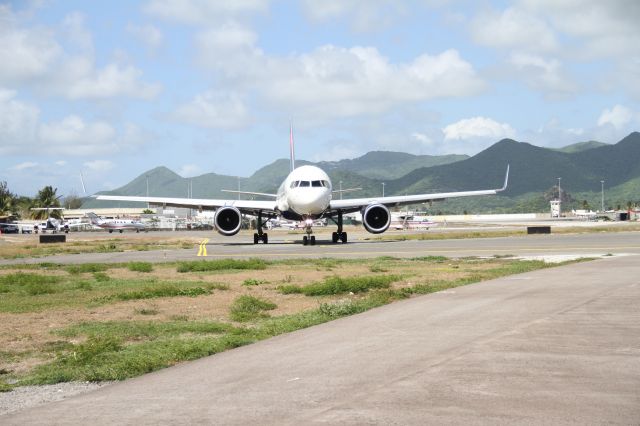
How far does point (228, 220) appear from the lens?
1815 inches

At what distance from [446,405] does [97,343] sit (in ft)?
21.0

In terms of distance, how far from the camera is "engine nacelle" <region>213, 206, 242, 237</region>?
4584cm

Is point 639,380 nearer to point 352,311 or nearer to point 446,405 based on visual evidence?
point 446,405

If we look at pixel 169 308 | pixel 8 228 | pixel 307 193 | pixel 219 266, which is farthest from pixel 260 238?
pixel 8 228

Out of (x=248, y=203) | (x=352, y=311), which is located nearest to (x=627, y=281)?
(x=352, y=311)

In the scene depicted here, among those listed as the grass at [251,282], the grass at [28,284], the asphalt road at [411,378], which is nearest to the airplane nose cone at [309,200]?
the grass at [28,284]

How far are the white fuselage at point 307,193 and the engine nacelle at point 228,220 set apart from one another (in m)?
3.43

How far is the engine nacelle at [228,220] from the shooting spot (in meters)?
45.8

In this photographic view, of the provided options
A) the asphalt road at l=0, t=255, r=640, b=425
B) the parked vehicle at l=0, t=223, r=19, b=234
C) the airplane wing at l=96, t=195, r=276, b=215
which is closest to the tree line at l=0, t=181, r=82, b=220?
the parked vehicle at l=0, t=223, r=19, b=234

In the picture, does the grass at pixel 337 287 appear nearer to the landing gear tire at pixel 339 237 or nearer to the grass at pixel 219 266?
the grass at pixel 219 266

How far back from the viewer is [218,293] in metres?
19.1

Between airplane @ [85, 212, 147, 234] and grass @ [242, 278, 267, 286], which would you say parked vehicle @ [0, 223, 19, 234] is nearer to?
airplane @ [85, 212, 147, 234]

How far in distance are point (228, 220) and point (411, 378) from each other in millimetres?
39300

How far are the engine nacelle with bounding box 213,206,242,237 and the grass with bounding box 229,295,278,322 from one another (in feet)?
97.3
